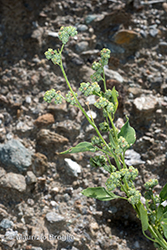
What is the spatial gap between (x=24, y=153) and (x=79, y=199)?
706mm

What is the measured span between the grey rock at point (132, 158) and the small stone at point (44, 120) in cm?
86

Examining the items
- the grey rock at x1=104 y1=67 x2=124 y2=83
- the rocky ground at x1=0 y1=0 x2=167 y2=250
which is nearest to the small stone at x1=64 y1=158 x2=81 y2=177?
the rocky ground at x1=0 y1=0 x2=167 y2=250

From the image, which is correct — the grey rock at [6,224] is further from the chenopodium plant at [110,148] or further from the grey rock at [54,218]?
the chenopodium plant at [110,148]

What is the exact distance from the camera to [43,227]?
2.47 m

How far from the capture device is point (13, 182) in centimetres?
261

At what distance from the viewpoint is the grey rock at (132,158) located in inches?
108

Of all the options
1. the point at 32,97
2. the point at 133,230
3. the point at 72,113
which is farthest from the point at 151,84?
the point at 133,230

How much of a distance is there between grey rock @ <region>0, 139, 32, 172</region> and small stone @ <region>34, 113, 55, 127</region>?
0.96 feet

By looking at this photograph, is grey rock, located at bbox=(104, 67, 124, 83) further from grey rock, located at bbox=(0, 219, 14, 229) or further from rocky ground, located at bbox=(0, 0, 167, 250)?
grey rock, located at bbox=(0, 219, 14, 229)

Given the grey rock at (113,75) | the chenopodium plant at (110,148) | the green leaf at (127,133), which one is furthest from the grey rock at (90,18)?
the green leaf at (127,133)

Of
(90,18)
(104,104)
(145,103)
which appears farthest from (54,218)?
(90,18)

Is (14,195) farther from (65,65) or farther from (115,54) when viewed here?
(115,54)

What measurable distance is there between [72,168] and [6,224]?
78 centimetres

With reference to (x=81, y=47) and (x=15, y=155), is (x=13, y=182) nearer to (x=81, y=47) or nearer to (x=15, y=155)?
(x=15, y=155)
